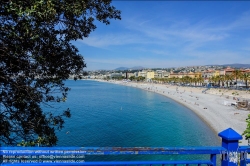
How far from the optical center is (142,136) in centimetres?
3144

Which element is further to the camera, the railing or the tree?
the tree

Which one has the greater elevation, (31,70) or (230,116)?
(31,70)

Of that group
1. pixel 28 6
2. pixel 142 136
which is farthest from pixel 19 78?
pixel 142 136

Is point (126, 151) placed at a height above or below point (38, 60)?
below

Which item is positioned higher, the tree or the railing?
the tree

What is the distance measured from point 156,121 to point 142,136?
1304 centimetres

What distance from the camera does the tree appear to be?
14.6 ft

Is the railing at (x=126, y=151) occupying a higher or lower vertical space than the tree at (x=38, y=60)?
lower

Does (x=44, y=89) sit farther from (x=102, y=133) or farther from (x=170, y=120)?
(x=170, y=120)

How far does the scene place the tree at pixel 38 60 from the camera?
4.45m

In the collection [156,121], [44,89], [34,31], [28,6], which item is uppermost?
[28,6]

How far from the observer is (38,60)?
457 cm

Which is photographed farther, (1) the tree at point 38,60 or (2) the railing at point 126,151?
(1) the tree at point 38,60

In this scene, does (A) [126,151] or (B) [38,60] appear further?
(B) [38,60]
